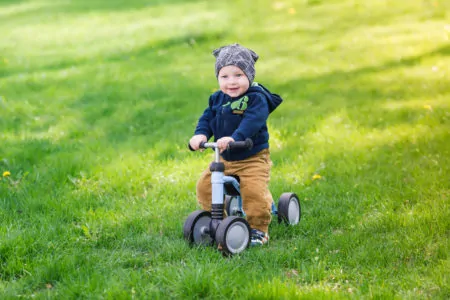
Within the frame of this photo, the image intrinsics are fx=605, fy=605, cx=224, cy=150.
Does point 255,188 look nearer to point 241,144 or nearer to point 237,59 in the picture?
point 241,144

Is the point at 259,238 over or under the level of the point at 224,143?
under

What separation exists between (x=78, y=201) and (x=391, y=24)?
10948 millimetres

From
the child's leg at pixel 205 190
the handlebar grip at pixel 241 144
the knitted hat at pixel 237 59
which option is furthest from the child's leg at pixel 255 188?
the knitted hat at pixel 237 59

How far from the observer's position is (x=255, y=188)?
489cm

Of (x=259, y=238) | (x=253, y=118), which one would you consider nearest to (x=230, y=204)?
(x=259, y=238)

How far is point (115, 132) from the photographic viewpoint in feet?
27.0

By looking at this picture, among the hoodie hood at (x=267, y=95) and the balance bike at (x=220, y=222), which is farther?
the hoodie hood at (x=267, y=95)

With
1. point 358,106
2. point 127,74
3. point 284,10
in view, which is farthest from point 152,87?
point 284,10

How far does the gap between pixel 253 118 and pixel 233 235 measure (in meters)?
0.92

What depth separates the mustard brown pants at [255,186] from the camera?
16.1 feet

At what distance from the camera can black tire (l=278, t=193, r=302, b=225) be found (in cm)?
528

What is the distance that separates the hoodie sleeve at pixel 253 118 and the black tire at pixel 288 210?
2.63 feet

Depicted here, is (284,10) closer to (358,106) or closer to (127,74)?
(127,74)

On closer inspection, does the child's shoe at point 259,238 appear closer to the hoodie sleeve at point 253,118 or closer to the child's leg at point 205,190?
the child's leg at point 205,190
